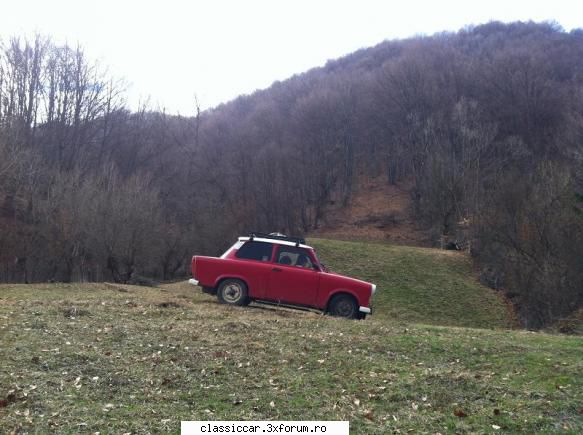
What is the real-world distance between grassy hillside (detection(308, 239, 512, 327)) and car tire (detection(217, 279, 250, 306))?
9.44 m

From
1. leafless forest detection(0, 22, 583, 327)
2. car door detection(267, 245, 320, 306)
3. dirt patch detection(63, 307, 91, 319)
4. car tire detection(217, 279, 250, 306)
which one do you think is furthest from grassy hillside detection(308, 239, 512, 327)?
dirt patch detection(63, 307, 91, 319)

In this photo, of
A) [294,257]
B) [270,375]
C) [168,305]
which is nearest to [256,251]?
[294,257]

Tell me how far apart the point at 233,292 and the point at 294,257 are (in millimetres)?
1782

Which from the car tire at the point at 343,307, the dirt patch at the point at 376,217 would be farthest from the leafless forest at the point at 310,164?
the car tire at the point at 343,307

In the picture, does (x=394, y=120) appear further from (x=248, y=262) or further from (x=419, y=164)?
(x=248, y=262)

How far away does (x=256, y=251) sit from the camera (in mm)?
14016

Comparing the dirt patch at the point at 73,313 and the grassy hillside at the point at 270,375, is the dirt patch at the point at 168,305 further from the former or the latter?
the dirt patch at the point at 73,313

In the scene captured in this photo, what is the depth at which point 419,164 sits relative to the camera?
171ft

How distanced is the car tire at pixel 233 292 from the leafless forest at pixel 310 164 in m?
13.1

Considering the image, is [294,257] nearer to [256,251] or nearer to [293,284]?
[293,284]

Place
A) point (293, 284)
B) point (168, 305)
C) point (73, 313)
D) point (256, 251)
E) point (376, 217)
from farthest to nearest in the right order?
point (376, 217)
point (256, 251)
point (293, 284)
point (168, 305)
point (73, 313)

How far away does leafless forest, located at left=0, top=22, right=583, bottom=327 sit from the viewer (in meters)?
26.5

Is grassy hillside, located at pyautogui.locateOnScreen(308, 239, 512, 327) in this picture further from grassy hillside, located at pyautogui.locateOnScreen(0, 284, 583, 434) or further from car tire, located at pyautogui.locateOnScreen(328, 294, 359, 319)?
grassy hillside, located at pyautogui.locateOnScreen(0, 284, 583, 434)

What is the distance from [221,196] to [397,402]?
151 ft
